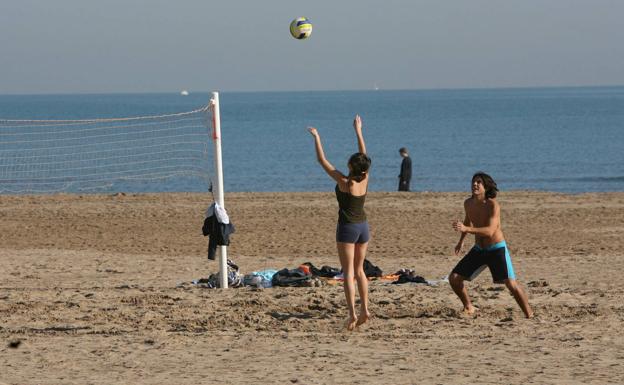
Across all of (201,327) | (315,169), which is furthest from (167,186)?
(201,327)

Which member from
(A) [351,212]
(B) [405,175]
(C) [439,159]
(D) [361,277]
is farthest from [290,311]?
(C) [439,159]

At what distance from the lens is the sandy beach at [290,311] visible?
25.2ft

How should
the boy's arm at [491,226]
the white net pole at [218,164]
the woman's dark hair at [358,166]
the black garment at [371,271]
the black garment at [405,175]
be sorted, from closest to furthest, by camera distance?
the woman's dark hair at [358,166]
the boy's arm at [491,226]
the white net pole at [218,164]
the black garment at [371,271]
the black garment at [405,175]

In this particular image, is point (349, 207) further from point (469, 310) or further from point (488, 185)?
point (469, 310)

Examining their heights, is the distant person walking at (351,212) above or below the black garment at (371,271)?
above

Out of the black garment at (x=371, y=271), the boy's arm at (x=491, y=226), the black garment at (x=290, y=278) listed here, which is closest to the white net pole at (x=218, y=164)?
the black garment at (x=290, y=278)

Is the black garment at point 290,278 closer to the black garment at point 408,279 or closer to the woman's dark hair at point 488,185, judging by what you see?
the black garment at point 408,279

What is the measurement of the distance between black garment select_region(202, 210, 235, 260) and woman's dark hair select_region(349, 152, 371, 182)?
2.67 meters

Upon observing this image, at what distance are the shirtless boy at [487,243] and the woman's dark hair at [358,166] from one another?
105cm

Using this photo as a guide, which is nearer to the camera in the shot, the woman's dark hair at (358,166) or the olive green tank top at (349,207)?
the woman's dark hair at (358,166)

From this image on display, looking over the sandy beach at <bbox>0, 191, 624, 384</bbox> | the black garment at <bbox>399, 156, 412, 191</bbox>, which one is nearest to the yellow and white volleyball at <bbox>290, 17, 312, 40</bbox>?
the sandy beach at <bbox>0, 191, 624, 384</bbox>

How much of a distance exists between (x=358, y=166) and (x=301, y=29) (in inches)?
222

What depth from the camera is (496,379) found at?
7270mm

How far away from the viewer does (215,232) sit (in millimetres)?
11148
